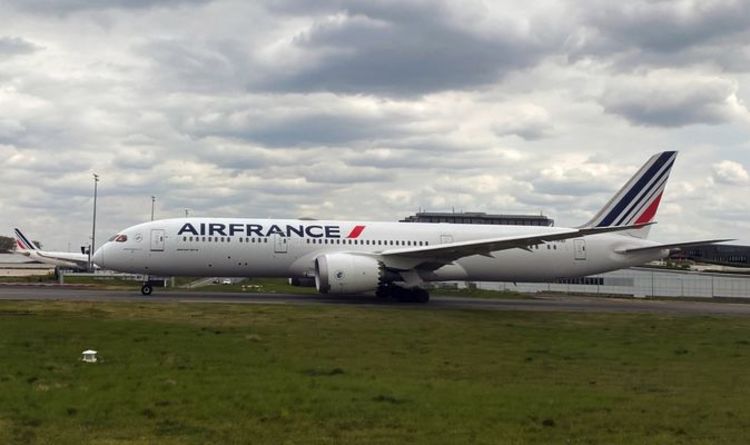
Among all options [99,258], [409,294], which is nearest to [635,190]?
[409,294]

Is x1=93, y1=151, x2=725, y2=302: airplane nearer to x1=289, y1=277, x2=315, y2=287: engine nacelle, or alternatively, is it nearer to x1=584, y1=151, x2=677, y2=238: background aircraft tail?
x1=289, y1=277, x2=315, y2=287: engine nacelle

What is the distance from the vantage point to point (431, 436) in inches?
330

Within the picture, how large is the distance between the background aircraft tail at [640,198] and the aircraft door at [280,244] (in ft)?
52.9

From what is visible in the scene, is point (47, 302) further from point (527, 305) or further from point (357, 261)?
point (527, 305)

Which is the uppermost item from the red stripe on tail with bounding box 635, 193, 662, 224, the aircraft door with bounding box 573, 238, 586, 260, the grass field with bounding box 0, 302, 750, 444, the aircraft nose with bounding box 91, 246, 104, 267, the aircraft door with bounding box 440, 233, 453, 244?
the red stripe on tail with bounding box 635, 193, 662, 224

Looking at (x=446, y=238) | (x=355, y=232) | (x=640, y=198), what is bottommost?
(x=446, y=238)

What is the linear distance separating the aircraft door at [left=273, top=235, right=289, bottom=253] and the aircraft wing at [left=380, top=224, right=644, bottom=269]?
4227mm

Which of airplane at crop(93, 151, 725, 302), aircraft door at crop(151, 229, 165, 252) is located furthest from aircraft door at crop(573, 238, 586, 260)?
aircraft door at crop(151, 229, 165, 252)

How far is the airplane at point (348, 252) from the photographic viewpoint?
3066cm

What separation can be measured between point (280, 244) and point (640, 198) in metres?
18.6

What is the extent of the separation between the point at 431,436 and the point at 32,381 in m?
6.14

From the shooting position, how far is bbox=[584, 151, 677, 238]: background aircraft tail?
38062 mm

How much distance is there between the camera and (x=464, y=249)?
3102cm

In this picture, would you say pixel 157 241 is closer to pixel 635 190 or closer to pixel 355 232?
pixel 355 232
